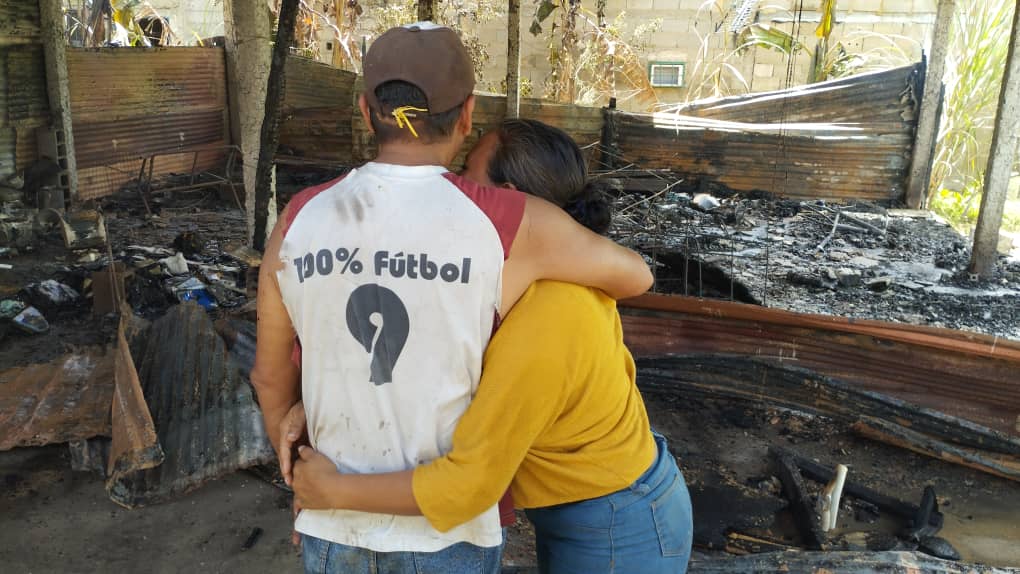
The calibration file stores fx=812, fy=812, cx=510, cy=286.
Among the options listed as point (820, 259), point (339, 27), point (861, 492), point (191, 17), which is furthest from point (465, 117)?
point (191, 17)

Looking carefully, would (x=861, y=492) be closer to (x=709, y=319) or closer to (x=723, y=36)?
(x=709, y=319)

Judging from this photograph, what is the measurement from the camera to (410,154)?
4.34 ft

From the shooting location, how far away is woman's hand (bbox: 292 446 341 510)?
135 centimetres

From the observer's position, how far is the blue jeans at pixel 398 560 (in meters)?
1.38

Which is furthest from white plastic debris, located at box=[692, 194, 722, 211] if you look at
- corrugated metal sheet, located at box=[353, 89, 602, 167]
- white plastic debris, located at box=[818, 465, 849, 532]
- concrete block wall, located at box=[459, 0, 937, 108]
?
white plastic debris, located at box=[818, 465, 849, 532]

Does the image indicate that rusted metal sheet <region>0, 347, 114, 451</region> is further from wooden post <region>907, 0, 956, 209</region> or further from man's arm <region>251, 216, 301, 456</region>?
wooden post <region>907, 0, 956, 209</region>

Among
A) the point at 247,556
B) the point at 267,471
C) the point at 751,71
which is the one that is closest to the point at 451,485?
the point at 247,556

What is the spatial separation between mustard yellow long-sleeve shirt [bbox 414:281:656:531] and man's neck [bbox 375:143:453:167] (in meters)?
0.27

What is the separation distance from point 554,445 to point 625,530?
233 millimetres

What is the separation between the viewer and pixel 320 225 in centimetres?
129

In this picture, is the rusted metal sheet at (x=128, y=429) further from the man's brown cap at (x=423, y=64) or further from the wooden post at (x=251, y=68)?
the wooden post at (x=251, y=68)

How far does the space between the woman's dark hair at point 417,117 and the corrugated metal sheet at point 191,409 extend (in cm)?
213

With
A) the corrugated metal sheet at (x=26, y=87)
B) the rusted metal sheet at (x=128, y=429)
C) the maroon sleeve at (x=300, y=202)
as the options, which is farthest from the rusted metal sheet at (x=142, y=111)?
the maroon sleeve at (x=300, y=202)

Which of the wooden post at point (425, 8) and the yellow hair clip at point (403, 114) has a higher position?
the wooden post at point (425, 8)
